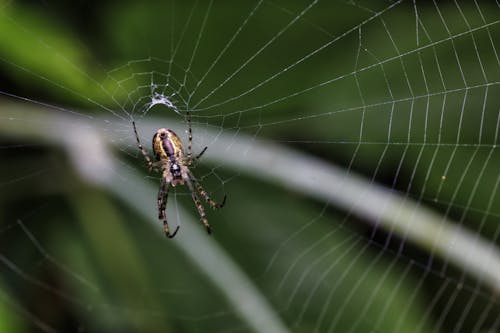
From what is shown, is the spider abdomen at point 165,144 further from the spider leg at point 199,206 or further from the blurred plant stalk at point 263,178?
the spider leg at point 199,206

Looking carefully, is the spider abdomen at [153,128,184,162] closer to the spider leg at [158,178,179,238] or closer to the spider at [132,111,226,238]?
the spider at [132,111,226,238]

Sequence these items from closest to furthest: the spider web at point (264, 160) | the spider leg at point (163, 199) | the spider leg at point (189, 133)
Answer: the spider web at point (264, 160) → the spider leg at point (189, 133) → the spider leg at point (163, 199)

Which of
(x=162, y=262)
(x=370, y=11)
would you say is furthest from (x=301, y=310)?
(x=370, y=11)

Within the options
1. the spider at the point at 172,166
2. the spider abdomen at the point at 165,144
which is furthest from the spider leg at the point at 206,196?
the spider abdomen at the point at 165,144

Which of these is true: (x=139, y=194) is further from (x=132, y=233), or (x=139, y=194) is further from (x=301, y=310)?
(x=301, y=310)

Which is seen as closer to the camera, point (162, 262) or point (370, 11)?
point (370, 11)
